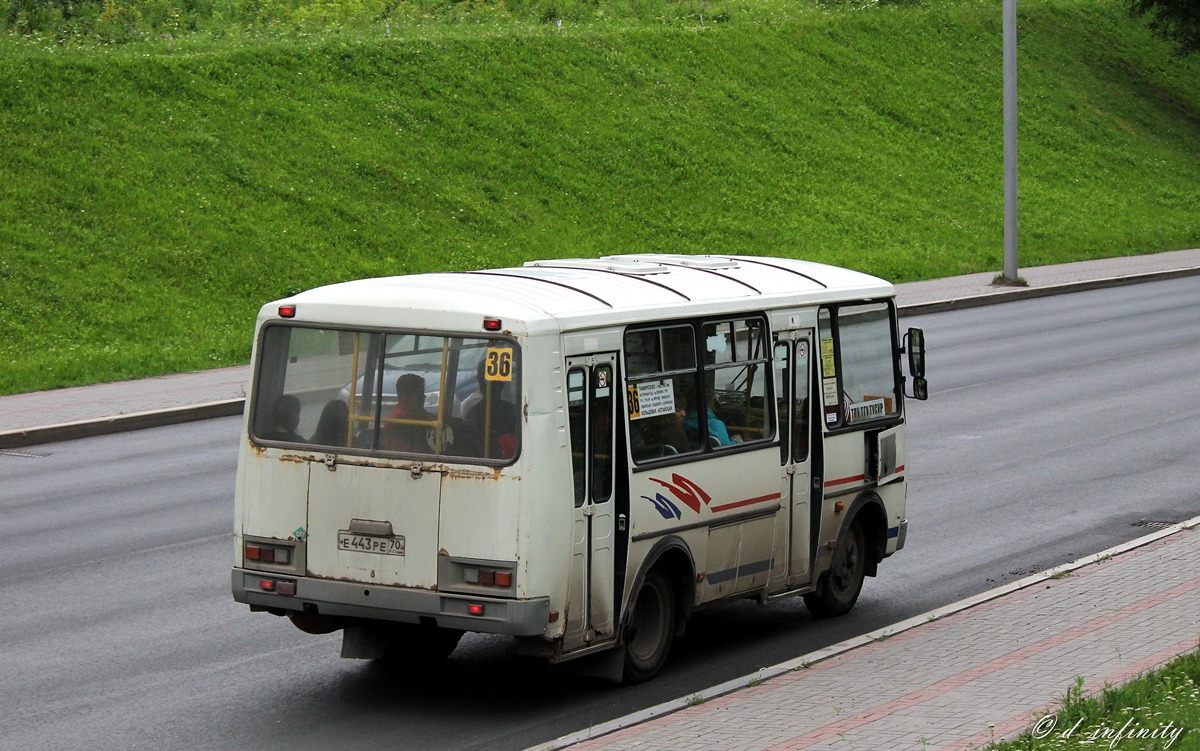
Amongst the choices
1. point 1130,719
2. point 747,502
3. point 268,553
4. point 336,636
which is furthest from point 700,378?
point 1130,719

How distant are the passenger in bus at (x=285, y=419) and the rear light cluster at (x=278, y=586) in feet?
2.60

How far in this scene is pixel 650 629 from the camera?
937 centimetres

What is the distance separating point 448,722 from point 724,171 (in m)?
31.9

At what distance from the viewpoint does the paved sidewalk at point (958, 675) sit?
24.4 feet

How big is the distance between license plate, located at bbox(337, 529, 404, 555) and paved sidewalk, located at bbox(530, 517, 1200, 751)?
141 cm

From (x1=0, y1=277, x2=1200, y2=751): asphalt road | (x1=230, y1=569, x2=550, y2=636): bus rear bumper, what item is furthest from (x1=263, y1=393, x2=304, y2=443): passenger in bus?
(x1=0, y1=277, x2=1200, y2=751): asphalt road

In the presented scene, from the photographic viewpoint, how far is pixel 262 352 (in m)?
9.01

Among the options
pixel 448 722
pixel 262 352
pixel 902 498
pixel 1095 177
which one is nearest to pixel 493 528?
pixel 448 722

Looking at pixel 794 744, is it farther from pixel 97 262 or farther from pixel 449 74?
pixel 449 74

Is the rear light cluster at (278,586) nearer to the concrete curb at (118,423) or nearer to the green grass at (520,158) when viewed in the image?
the concrete curb at (118,423)

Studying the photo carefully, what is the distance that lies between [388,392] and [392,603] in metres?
1.15

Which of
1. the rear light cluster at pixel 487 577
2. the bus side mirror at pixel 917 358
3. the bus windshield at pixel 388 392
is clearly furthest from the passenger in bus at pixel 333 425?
the bus side mirror at pixel 917 358

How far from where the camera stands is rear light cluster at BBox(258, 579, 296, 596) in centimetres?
858

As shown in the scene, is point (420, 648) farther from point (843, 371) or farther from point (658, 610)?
point (843, 371)
